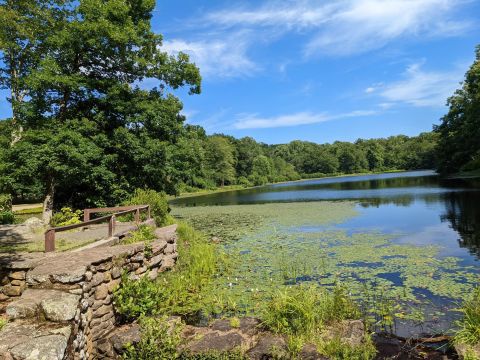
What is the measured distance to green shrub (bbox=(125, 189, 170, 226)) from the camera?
17.1 m

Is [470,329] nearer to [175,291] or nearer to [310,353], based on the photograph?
[310,353]

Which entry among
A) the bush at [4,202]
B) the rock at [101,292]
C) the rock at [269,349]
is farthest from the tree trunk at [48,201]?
the rock at [269,349]

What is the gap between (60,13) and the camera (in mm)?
17672

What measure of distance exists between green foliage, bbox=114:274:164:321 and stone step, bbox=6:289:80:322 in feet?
5.54

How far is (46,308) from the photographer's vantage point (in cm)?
543

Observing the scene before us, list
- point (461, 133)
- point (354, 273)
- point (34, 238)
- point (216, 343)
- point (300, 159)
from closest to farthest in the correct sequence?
point (216, 343), point (354, 273), point (34, 238), point (461, 133), point (300, 159)

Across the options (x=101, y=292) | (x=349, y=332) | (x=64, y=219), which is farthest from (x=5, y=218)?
(x=349, y=332)

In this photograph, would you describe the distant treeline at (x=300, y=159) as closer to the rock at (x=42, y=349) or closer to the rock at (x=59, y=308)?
the rock at (x=59, y=308)

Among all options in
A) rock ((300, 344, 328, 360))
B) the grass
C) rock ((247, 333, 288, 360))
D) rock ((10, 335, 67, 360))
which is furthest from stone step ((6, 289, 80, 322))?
rock ((300, 344, 328, 360))

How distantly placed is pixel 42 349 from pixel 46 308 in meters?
0.99

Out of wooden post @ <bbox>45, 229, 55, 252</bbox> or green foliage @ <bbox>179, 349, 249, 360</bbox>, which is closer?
green foliage @ <bbox>179, 349, 249, 360</bbox>

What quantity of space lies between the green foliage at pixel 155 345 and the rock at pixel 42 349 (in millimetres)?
1400

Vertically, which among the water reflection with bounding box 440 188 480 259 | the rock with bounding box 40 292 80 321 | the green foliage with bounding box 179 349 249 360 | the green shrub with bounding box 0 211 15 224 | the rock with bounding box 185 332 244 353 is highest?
the green shrub with bounding box 0 211 15 224

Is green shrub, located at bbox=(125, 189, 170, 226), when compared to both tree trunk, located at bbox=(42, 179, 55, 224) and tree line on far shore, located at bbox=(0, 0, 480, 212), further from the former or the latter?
tree trunk, located at bbox=(42, 179, 55, 224)
